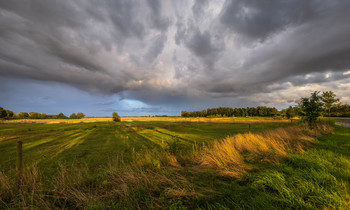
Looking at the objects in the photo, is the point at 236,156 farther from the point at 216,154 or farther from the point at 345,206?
the point at 345,206

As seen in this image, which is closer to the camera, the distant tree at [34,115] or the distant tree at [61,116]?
the distant tree at [34,115]

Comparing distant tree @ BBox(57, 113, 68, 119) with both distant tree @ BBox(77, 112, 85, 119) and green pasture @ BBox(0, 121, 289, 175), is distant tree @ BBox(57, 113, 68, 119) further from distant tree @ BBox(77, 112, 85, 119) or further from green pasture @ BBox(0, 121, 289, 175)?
green pasture @ BBox(0, 121, 289, 175)

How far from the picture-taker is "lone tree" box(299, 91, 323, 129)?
13781mm

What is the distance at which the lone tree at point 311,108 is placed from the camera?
13.8 meters

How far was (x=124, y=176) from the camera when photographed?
3918 millimetres

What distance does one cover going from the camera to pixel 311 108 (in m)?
14.1

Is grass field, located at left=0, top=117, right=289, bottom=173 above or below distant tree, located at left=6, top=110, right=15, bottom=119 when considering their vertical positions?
below

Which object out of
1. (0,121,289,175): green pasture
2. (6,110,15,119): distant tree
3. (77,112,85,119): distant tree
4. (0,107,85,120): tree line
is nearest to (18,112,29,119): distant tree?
(0,107,85,120): tree line

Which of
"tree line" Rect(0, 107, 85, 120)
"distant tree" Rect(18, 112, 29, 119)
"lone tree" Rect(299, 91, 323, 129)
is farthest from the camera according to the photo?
"distant tree" Rect(18, 112, 29, 119)

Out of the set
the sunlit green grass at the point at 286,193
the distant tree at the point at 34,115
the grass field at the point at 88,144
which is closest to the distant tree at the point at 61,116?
the distant tree at the point at 34,115

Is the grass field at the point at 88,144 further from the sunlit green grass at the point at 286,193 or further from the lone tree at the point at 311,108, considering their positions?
the lone tree at the point at 311,108

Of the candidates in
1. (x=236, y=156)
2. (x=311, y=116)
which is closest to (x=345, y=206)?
(x=236, y=156)

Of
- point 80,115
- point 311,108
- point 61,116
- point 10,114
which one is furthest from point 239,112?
point 10,114

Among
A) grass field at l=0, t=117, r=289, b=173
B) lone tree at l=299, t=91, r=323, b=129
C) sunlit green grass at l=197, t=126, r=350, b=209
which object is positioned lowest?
grass field at l=0, t=117, r=289, b=173
